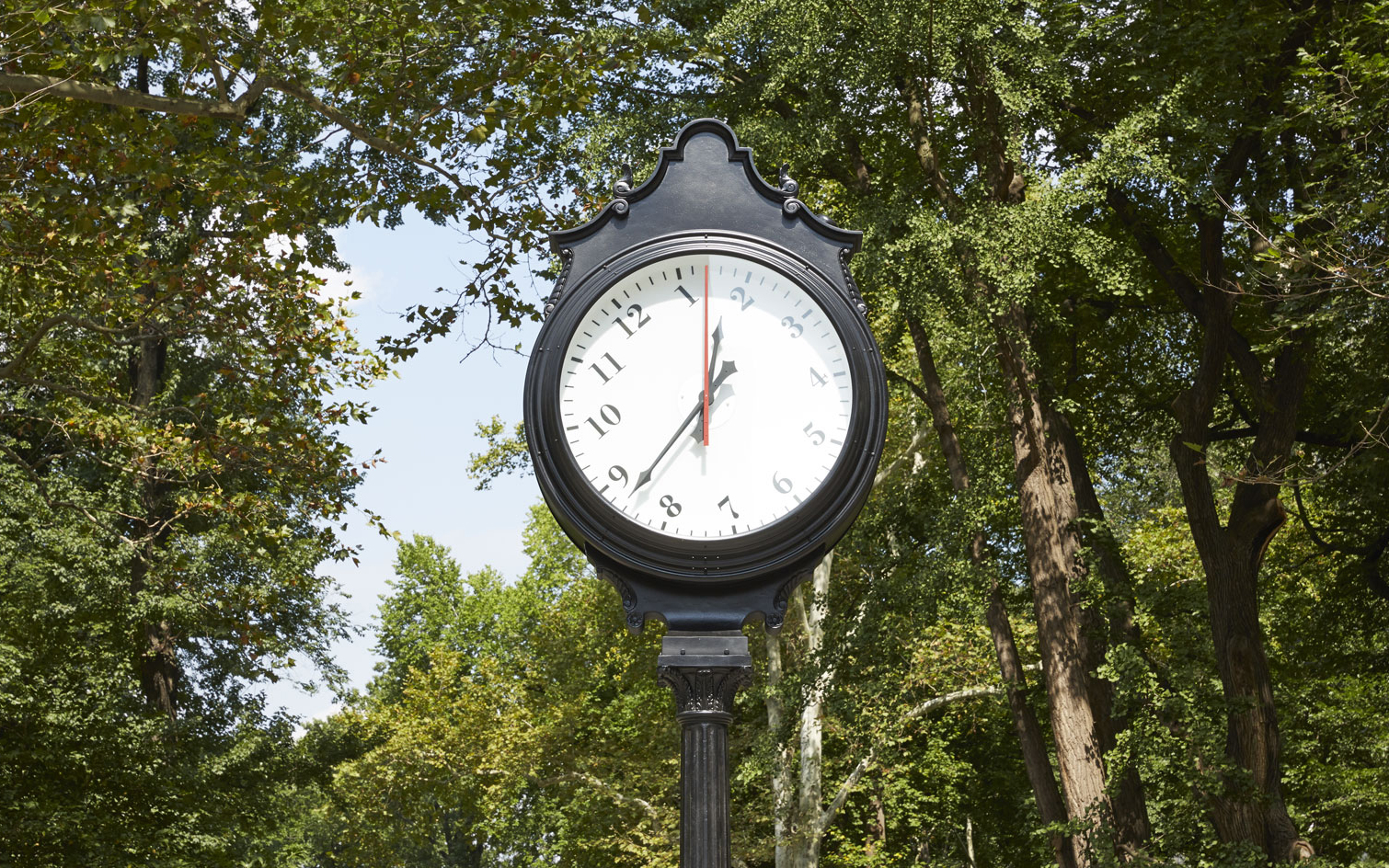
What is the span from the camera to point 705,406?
2725 millimetres

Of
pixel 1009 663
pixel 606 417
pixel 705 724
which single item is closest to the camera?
pixel 705 724

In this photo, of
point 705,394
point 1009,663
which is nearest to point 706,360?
point 705,394

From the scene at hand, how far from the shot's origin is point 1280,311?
1145cm

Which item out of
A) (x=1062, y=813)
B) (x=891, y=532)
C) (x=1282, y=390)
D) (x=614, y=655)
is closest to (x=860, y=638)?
(x=891, y=532)

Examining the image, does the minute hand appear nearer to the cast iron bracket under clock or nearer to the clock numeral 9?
the cast iron bracket under clock

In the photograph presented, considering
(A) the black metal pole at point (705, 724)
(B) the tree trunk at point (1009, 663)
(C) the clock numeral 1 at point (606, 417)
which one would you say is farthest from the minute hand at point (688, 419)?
(B) the tree trunk at point (1009, 663)

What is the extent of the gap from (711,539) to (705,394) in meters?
0.31

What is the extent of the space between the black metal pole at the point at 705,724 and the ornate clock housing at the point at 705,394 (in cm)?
5

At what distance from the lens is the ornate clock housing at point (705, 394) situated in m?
2.62

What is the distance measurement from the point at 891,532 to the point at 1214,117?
554 cm

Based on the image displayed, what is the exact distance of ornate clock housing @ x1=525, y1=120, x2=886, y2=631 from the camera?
8.60 feet

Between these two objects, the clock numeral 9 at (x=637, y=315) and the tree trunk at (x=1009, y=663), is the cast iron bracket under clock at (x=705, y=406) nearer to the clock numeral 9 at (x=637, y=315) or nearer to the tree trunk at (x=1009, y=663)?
the clock numeral 9 at (x=637, y=315)

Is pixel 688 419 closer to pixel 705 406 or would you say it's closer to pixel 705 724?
pixel 705 406

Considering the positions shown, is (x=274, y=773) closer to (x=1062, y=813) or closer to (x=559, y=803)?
(x=559, y=803)
